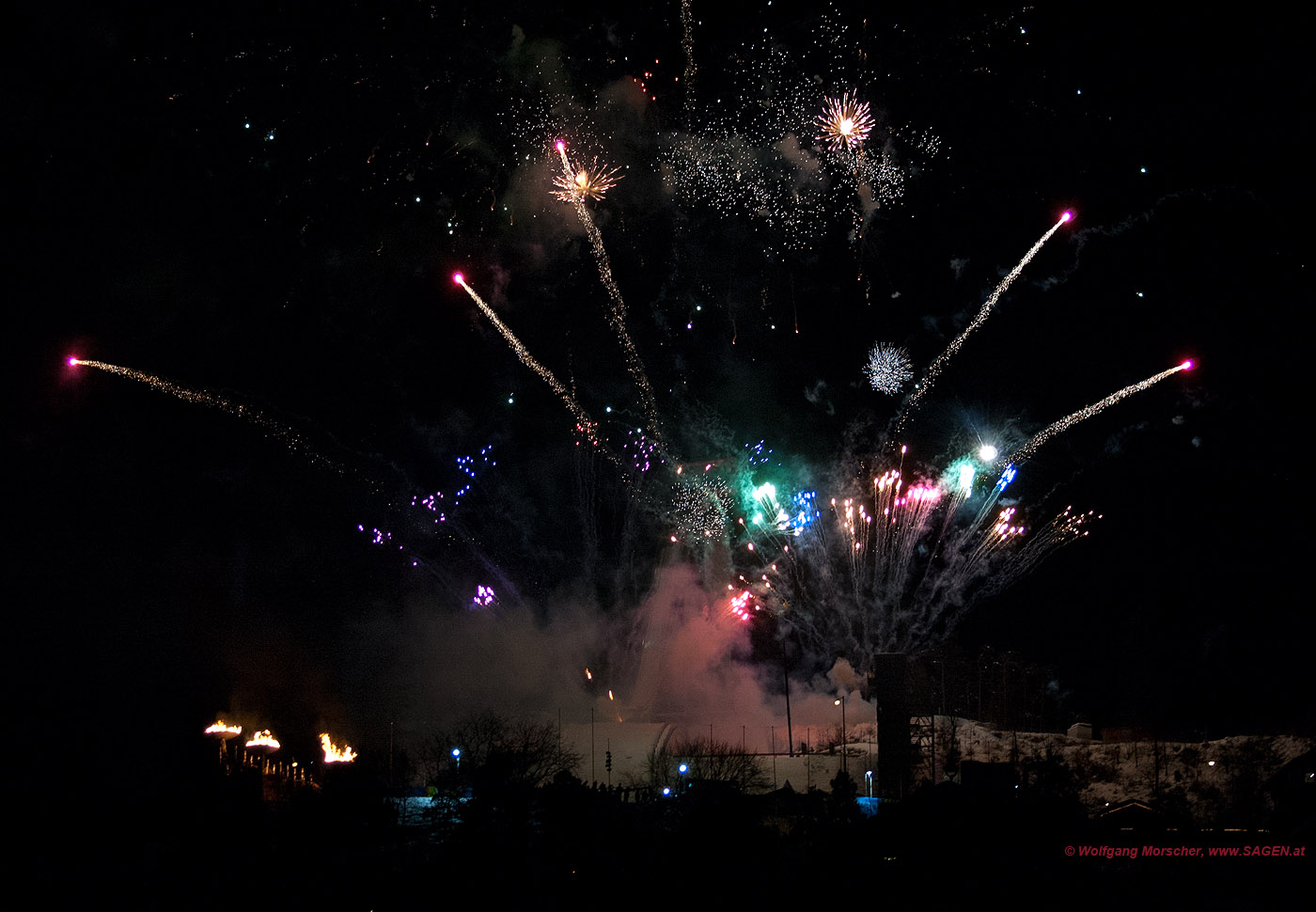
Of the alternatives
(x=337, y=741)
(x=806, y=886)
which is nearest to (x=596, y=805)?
(x=806, y=886)

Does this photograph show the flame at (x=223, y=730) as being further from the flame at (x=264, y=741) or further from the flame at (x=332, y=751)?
the flame at (x=332, y=751)

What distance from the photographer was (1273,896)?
12.0 meters

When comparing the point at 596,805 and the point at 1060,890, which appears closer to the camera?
the point at 1060,890

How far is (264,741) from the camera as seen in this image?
31891 millimetres

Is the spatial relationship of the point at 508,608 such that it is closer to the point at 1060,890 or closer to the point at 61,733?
the point at 61,733

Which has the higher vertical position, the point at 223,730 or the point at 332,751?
the point at 223,730

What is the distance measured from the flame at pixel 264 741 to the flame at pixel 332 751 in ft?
12.7

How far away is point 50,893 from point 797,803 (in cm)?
1691

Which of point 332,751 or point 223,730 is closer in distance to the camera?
point 223,730

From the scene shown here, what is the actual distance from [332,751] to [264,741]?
298 inches

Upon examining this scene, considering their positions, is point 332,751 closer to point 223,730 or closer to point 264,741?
point 264,741

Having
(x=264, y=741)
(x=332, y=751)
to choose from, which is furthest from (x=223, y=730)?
(x=332, y=751)

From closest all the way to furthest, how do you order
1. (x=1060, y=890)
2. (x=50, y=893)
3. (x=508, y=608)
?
(x=50, y=893), (x=1060, y=890), (x=508, y=608)

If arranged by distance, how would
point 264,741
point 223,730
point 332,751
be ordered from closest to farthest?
1. point 223,730
2. point 264,741
3. point 332,751
